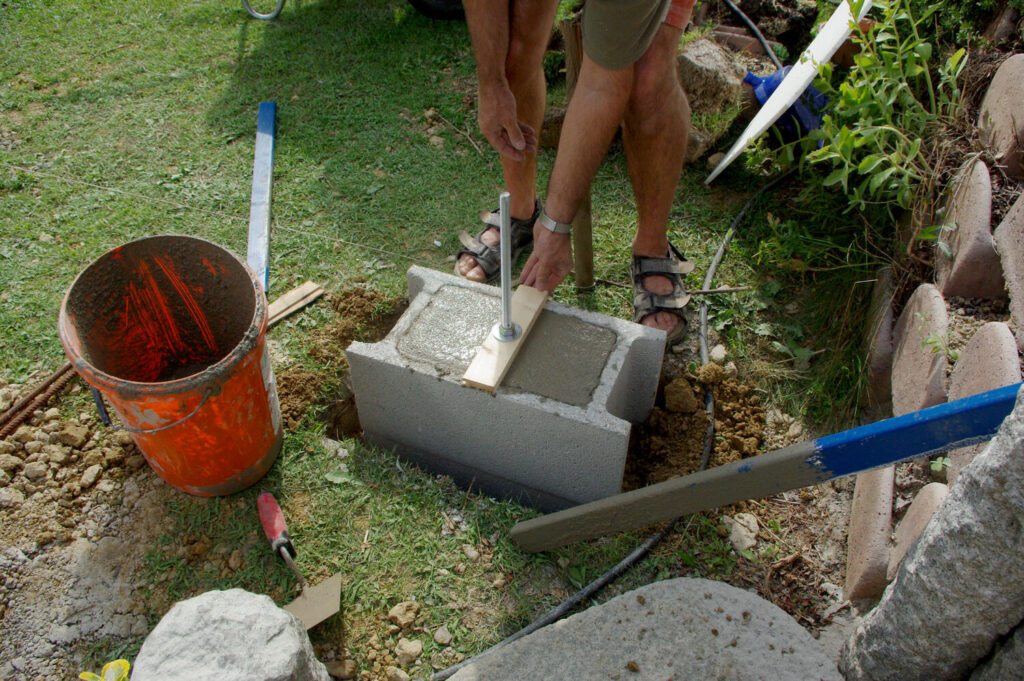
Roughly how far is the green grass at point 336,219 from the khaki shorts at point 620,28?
1124 millimetres

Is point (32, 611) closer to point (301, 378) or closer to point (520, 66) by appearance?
point (301, 378)

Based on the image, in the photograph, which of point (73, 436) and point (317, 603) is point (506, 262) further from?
point (73, 436)

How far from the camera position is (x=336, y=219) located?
11.8ft

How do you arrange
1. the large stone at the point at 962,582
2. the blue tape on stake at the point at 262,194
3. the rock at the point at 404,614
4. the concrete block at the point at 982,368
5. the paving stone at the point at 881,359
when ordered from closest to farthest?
the large stone at the point at 962,582, the concrete block at the point at 982,368, the rock at the point at 404,614, the paving stone at the point at 881,359, the blue tape on stake at the point at 262,194

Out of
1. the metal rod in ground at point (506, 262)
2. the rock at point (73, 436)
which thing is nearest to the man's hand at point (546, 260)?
the metal rod in ground at point (506, 262)

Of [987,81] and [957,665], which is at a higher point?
[987,81]

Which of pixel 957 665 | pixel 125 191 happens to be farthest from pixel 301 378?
pixel 957 665

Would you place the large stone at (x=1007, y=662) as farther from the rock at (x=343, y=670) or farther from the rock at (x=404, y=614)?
the rock at (x=343, y=670)

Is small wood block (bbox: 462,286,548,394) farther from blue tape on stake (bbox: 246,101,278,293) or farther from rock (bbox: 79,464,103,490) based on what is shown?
rock (bbox: 79,464,103,490)

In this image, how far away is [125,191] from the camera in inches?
148

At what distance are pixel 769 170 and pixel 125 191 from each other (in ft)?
11.5

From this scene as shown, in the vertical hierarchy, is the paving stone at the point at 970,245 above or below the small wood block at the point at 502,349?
above

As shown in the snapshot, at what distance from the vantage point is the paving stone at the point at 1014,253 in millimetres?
1918

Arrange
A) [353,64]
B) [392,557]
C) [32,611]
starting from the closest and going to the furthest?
[32,611], [392,557], [353,64]
